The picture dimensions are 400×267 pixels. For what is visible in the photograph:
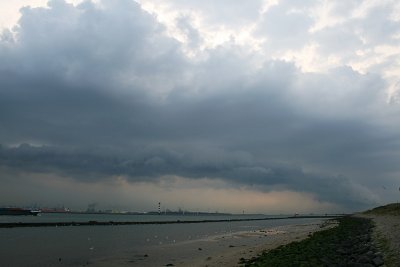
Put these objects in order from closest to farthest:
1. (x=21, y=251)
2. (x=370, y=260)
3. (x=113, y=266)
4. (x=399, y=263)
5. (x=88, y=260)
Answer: (x=399, y=263) < (x=370, y=260) < (x=113, y=266) < (x=88, y=260) < (x=21, y=251)

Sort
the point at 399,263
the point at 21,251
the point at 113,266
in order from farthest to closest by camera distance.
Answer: the point at 21,251
the point at 113,266
the point at 399,263

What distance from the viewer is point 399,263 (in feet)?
70.4

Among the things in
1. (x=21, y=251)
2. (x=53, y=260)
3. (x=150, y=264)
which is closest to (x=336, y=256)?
(x=150, y=264)

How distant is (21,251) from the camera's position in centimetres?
4803

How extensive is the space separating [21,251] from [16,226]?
6974 cm

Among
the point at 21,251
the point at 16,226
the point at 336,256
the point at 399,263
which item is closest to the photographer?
the point at 399,263

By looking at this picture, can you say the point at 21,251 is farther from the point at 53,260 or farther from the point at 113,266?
the point at 113,266

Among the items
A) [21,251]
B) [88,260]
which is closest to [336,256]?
[88,260]

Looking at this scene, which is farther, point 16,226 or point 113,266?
point 16,226

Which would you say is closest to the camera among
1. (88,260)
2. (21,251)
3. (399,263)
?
(399,263)

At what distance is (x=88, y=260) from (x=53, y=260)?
3591mm

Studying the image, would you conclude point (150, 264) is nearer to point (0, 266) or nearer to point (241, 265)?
point (241, 265)

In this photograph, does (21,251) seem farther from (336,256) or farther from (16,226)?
(16,226)

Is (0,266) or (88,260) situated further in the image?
(88,260)
